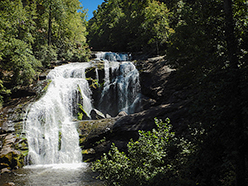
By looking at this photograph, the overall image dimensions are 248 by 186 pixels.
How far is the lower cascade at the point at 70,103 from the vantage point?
13.0 m

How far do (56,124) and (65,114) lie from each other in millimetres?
1904

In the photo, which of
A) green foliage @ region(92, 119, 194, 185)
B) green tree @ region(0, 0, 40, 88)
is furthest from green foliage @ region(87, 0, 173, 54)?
green foliage @ region(92, 119, 194, 185)

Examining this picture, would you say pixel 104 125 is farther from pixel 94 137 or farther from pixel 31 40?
pixel 31 40

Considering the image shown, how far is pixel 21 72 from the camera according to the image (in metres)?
19.5

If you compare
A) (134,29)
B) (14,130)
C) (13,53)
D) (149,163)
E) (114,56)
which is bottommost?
(14,130)

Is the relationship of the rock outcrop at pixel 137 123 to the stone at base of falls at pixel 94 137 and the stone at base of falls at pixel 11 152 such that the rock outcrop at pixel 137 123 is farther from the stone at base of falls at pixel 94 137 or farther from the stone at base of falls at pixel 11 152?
the stone at base of falls at pixel 11 152

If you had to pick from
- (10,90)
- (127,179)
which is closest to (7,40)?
(10,90)

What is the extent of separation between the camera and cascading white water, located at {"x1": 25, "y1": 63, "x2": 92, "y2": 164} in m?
12.9

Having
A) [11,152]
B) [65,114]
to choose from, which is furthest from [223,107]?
[65,114]

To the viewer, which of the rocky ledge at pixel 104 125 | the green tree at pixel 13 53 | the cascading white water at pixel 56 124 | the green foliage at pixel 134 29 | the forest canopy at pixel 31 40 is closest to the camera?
the rocky ledge at pixel 104 125

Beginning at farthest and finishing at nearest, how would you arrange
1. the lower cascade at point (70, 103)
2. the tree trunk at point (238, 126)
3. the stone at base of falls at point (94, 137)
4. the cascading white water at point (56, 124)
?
1. the lower cascade at point (70, 103)
2. the cascading white water at point (56, 124)
3. the stone at base of falls at point (94, 137)
4. the tree trunk at point (238, 126)

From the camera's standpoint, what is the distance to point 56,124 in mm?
15203

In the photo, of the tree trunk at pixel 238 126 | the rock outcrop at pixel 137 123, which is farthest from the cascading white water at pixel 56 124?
the tree trunk at pixel 238 126

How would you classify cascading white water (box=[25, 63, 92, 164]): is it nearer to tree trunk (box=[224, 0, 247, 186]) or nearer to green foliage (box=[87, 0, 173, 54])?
tree trunk (box=[224, 0, 247, 186])
